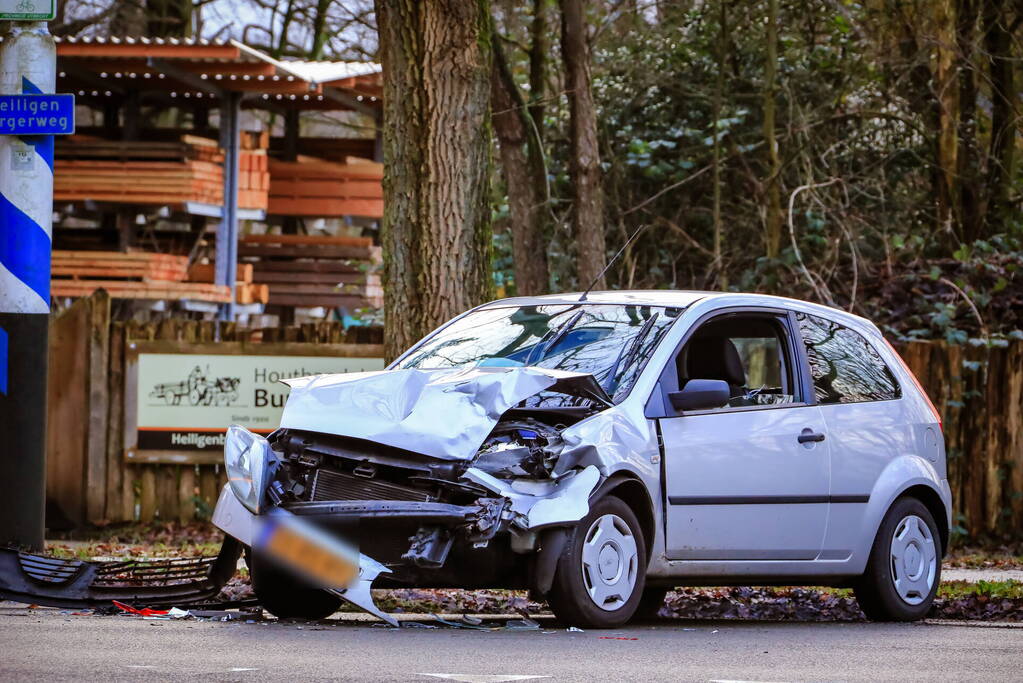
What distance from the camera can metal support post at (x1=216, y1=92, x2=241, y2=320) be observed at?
28875 mm

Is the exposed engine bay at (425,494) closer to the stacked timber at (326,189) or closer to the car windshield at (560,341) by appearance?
the car windshield at (560,341)

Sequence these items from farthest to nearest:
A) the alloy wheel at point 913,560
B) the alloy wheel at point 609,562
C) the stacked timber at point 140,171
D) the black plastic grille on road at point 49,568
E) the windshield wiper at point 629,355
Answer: the stacked timber at point 140,171 → the alloy wheel at point 913,560 → the black plastic grille on road at point 49,568 → the windshield wiper at point 629,355 → the alloy wheel at point 609,562

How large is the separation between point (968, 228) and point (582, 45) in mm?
5113

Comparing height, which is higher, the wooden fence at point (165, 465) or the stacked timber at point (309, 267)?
the stacked timber at point (309, 267)

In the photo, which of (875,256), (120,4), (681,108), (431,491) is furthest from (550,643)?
(120,4)

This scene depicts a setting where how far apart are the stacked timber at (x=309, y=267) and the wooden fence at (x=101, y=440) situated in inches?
671

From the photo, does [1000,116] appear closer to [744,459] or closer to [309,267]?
[744,459]

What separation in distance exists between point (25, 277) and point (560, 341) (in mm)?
3013

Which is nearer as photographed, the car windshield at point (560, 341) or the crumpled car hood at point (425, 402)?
the crumpled car hood at point (425, 402)

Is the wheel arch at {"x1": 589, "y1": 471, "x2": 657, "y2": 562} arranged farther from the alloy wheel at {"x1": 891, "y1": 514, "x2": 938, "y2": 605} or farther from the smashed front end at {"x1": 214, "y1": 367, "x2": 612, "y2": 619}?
the alloy wheel at {"x1": 891, "y1": 514, "x2": 938, "y2": 605}

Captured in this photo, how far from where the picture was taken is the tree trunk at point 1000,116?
1977 centimetres

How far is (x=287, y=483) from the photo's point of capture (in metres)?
7.90

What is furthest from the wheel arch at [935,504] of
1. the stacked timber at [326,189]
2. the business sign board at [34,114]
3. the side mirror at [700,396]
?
the stacked timber at [326,189]

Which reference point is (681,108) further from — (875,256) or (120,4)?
(120,4)
